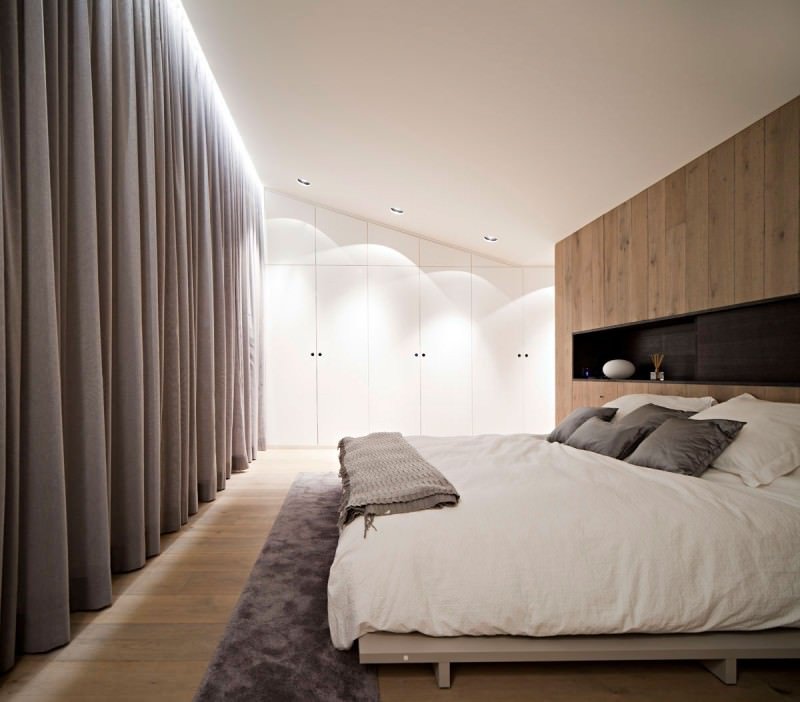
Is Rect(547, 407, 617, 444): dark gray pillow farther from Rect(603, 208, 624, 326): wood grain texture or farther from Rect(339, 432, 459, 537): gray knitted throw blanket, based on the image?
Rect(339, 432, 459, 537): gray knitted throw blanket

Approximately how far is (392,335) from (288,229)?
175 cm

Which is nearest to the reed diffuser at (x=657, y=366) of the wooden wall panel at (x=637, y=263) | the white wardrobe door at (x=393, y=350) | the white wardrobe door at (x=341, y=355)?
the wooden wall panel at (x=637, y=263)

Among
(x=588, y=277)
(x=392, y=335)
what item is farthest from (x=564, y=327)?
(x=392, y=335)

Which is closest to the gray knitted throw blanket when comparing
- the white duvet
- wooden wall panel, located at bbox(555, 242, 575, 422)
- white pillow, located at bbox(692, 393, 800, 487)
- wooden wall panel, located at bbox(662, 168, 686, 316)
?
the white duvet

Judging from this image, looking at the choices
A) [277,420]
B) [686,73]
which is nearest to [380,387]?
[277,420]

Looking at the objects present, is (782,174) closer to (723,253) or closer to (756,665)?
(723,253)

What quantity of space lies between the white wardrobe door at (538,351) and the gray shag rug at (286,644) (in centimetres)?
389

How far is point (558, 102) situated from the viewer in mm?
2654

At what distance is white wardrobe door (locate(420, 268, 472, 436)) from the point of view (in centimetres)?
563

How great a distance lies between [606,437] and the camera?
2551mm

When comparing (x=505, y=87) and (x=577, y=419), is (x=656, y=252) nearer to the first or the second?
(x=577, y=419)

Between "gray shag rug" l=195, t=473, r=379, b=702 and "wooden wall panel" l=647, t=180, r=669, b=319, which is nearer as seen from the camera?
"gray shag rug" l=195, t=473, r=379, b=702

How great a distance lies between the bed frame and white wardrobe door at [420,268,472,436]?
13.7 feet

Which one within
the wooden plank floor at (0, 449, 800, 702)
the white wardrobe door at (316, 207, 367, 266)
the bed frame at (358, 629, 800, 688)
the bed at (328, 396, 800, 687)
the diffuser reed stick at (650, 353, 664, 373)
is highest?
the white wardrobe door at (316, 207, 367, 266)
